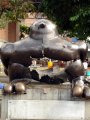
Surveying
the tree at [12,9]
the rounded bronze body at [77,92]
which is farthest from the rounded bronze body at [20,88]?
the tree at [12,9]

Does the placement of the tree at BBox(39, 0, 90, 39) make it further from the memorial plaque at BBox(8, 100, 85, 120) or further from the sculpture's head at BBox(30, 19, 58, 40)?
the memorial plaque at BBox(8, 100, 85, 120)

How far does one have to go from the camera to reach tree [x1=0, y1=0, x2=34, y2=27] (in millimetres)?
24234

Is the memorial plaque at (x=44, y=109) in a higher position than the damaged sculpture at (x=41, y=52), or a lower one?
lower

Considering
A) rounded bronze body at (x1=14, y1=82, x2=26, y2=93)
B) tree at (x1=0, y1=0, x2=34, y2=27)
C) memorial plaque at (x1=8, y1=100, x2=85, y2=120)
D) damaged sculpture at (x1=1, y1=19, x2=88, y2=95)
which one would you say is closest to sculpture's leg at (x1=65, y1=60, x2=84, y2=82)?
damaged sculpture at (x1=1, y1=19, x2=88, y2=95)

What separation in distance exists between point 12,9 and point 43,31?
704 inches

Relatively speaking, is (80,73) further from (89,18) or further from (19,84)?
(89,18)

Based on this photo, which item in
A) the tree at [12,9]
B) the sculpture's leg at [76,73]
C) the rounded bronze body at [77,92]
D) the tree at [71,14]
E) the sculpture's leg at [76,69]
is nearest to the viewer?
the rounded bronze body at [77,92]

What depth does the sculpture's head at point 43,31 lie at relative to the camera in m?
7.04

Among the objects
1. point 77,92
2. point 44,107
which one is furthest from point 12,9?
point 77,92

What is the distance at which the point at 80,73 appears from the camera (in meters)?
6.97

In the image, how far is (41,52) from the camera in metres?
6.91

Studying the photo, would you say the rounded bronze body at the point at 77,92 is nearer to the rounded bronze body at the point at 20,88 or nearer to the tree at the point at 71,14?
the rounded bronze body at the point at 20,88

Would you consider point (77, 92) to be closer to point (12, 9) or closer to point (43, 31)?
point (43, 31)

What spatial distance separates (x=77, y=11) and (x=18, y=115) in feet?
25.9
